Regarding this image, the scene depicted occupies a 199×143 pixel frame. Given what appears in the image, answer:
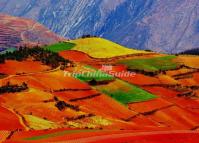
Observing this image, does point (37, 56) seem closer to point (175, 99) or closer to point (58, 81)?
point (58, 81)

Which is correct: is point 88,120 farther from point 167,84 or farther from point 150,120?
point 167,84

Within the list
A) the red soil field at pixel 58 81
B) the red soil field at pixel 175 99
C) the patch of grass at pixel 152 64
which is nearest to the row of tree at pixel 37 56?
the red soil field at pixel 58 81

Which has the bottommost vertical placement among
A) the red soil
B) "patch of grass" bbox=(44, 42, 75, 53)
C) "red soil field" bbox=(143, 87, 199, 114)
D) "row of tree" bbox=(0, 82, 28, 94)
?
"red soil field" bbox=(143, 87, 199, 114)

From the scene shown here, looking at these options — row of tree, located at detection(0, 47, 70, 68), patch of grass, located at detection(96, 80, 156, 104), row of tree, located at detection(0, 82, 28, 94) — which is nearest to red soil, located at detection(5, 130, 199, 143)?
row of tree, located at detection(0, 82, 28, 94)

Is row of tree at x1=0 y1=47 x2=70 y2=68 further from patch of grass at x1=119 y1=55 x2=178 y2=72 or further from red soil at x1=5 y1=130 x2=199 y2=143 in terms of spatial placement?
red soil at x1=5 y1=130 x2=199 y2=143

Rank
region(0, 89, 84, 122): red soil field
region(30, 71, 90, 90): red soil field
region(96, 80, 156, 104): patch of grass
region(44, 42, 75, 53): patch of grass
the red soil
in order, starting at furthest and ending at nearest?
region(44, 42, 75, 53): patch of grass → region(96, 80, 156, 104): patch of grass → region(30, 71, 90, 90): red soil field → region(0, 89, 84, 122): red soil field → the red soil

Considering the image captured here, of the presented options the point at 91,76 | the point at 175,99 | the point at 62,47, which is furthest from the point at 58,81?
A: the point at 62,47
